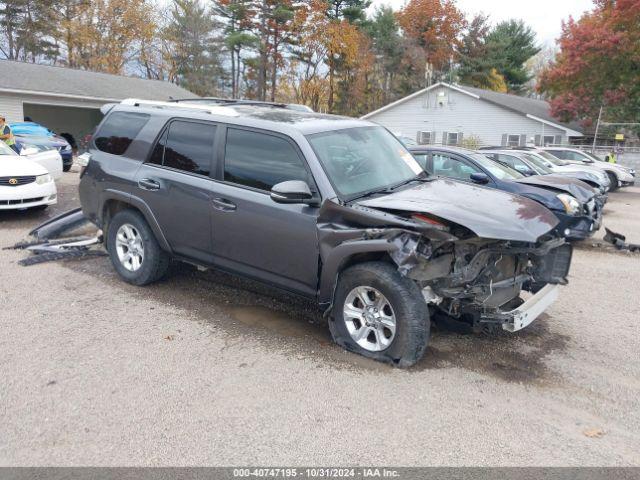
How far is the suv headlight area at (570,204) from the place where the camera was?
7.84m

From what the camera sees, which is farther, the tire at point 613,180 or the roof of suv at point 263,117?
the tire at point 613,180

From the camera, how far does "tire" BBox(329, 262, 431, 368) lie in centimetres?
408

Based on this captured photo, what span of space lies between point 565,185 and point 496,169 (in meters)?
1.15

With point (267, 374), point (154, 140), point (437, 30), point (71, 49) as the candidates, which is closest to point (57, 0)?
point (71, 49)

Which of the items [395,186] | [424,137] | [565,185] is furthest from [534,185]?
[424,137]

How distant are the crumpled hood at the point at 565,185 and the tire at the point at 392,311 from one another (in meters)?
5.22

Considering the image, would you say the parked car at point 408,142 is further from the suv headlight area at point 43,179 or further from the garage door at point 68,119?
the garage door at point 68,119

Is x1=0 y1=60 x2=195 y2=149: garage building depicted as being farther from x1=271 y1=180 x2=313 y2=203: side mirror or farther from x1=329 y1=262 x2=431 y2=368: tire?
x1=329 y1=262 x2=431 y2=368: tire

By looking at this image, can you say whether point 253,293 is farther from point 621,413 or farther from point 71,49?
point 71,49

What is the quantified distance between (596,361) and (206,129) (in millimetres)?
4119

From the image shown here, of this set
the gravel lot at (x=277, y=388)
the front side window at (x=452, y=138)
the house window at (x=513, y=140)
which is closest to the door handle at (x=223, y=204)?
the gravel lot at (x=277, y=388)

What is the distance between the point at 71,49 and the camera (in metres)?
42.7

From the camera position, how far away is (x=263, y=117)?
17.0ft

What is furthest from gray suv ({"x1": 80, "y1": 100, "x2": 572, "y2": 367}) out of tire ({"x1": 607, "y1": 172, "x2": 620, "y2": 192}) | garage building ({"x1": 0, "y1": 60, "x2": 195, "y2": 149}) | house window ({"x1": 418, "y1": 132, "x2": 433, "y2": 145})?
house window ({"x1": 418, "y1": 132, "x2": 433, "y2": 145})
